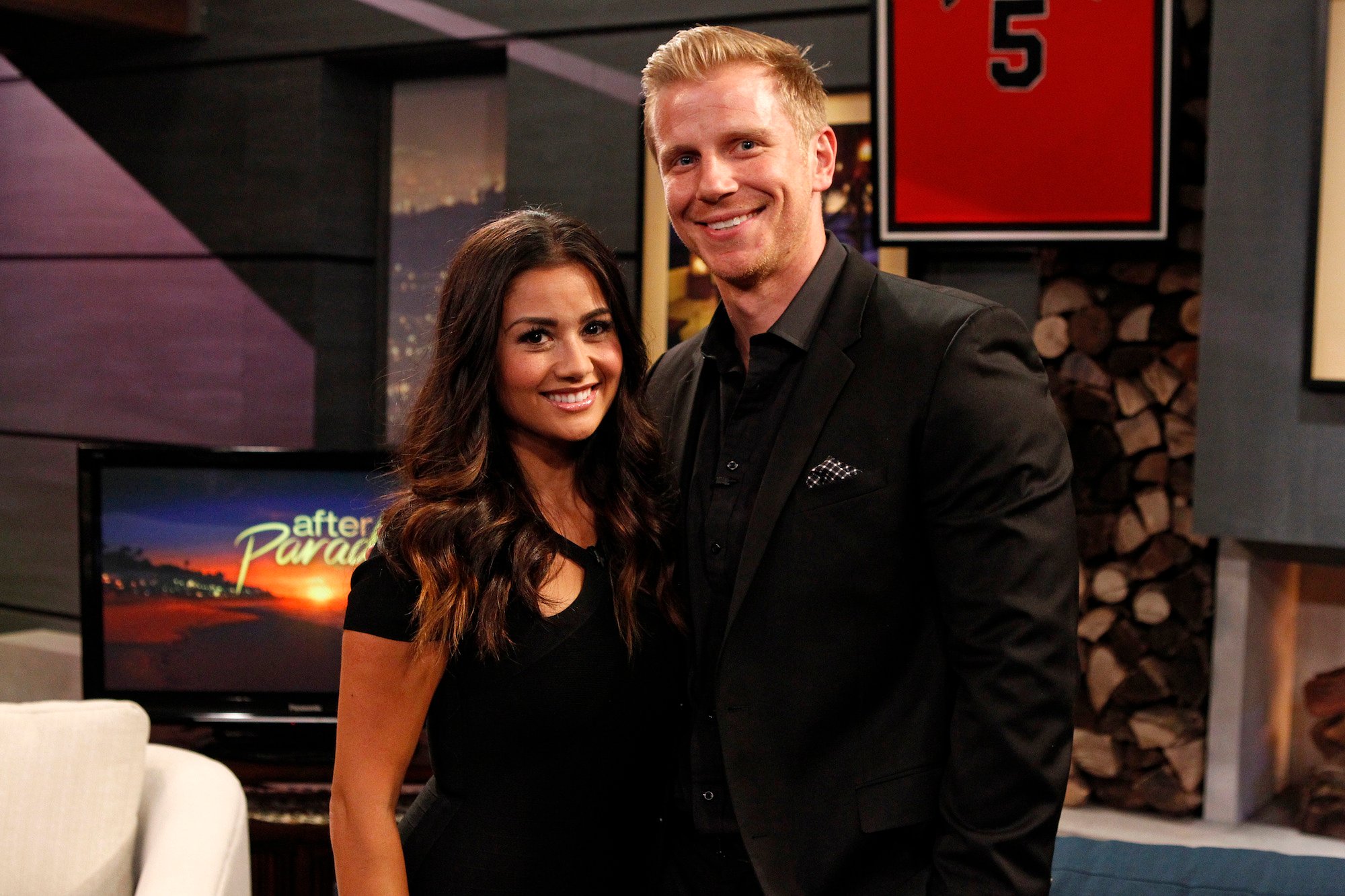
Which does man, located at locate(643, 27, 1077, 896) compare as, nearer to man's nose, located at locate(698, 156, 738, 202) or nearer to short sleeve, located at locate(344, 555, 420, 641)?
man's nose, located at locate(698, 156, 738, 202)

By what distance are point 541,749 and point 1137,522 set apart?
198 centimetres

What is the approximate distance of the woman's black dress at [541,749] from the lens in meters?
1.63

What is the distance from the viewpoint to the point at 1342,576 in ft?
10.5

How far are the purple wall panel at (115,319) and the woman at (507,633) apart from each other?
2666 mm

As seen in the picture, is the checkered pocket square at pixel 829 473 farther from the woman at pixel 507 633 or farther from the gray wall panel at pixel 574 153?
the gray wall panel at pixel 574 153

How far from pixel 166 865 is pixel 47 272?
10.0ft

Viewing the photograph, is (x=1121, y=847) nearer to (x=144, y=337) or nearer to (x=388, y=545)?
(x=388, y=545)

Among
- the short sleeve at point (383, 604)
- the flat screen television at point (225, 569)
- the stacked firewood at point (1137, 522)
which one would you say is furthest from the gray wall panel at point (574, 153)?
the short sleeve at point (383, 604)

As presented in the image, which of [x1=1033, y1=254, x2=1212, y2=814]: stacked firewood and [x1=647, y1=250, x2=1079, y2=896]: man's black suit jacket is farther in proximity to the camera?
[x1=1033, y1=254, x2=1212, y2=814]: stacked firewood

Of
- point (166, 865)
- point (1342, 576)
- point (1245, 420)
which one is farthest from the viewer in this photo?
A: point (1342, 576)

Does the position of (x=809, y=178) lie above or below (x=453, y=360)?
above

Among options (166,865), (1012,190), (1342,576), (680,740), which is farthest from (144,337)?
(1342,576)

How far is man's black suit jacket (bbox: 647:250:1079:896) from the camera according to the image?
4.65 feet

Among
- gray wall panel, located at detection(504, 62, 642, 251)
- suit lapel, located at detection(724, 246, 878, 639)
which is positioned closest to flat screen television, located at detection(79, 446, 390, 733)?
gray wall panel, located at detection(504, 62, 642, 251)
